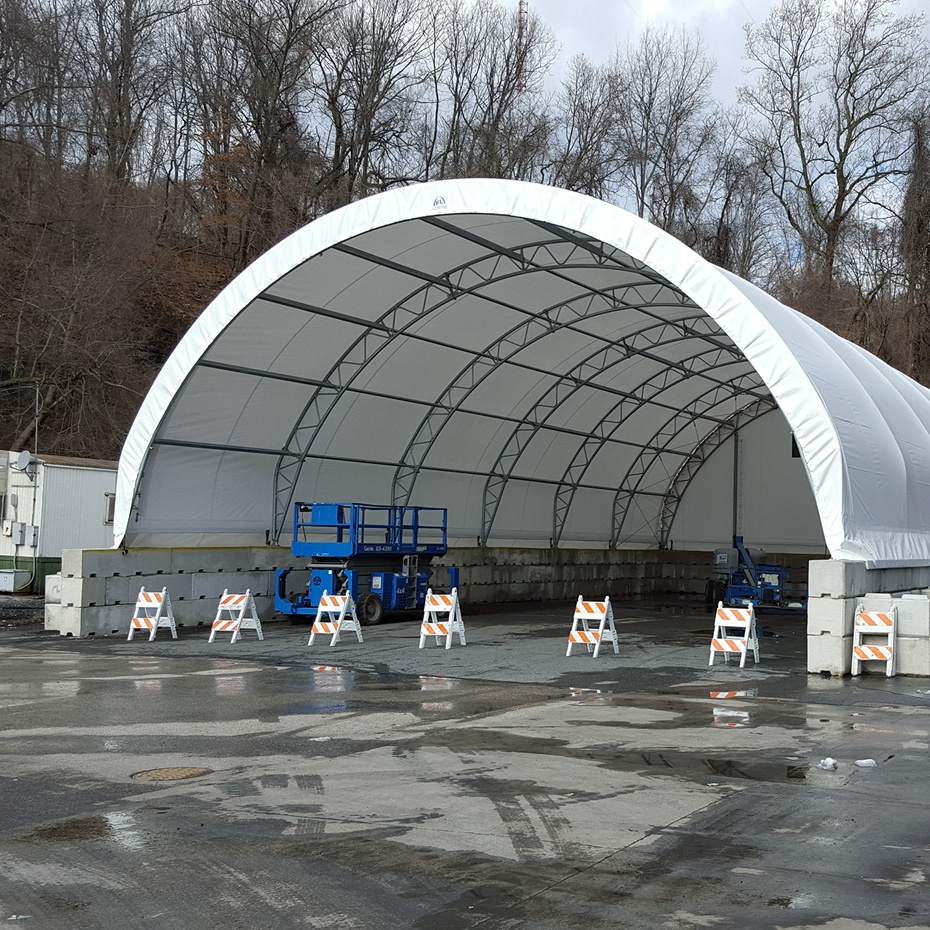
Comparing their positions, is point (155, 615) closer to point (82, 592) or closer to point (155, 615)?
point (155, 615)

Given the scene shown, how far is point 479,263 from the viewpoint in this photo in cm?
2350

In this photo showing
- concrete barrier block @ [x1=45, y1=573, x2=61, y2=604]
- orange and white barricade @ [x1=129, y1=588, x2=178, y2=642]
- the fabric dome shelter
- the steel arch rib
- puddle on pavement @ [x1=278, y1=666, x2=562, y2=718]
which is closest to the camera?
puddle on pavement @ [x1=278, y1=666, x2=562, y2=718]

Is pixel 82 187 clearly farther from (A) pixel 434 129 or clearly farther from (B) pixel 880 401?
(B) pixel 880 401

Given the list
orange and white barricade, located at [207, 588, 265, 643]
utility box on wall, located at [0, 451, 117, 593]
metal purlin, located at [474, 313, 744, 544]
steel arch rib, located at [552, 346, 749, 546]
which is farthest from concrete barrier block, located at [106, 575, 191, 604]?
steel arch rib, located at [552, 346, 749, 546]

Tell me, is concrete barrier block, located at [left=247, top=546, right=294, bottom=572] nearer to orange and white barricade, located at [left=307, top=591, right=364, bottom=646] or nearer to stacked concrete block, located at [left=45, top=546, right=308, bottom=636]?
stacked concrete block, located at [left=45, top=546, right=308, bottom=636]

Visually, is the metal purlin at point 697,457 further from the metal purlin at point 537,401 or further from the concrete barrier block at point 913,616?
the concrete barrier block at point 913,616

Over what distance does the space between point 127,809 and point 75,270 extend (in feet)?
92.9

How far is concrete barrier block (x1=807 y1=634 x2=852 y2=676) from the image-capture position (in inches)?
651

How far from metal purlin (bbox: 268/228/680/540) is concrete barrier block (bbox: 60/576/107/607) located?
214 inches

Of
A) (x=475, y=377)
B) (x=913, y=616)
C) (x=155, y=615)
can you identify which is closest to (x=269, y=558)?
(x=155, y=615)

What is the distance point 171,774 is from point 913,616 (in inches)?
460

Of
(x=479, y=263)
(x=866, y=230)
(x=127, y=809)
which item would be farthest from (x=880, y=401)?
(x=866, y=230)

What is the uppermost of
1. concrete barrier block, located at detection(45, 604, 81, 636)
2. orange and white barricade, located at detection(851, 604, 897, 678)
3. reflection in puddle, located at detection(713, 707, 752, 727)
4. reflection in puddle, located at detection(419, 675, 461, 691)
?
orange and white barricade, located at detection(851, 604, 897, 678)

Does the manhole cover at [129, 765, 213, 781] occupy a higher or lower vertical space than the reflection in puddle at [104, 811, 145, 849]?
lower
